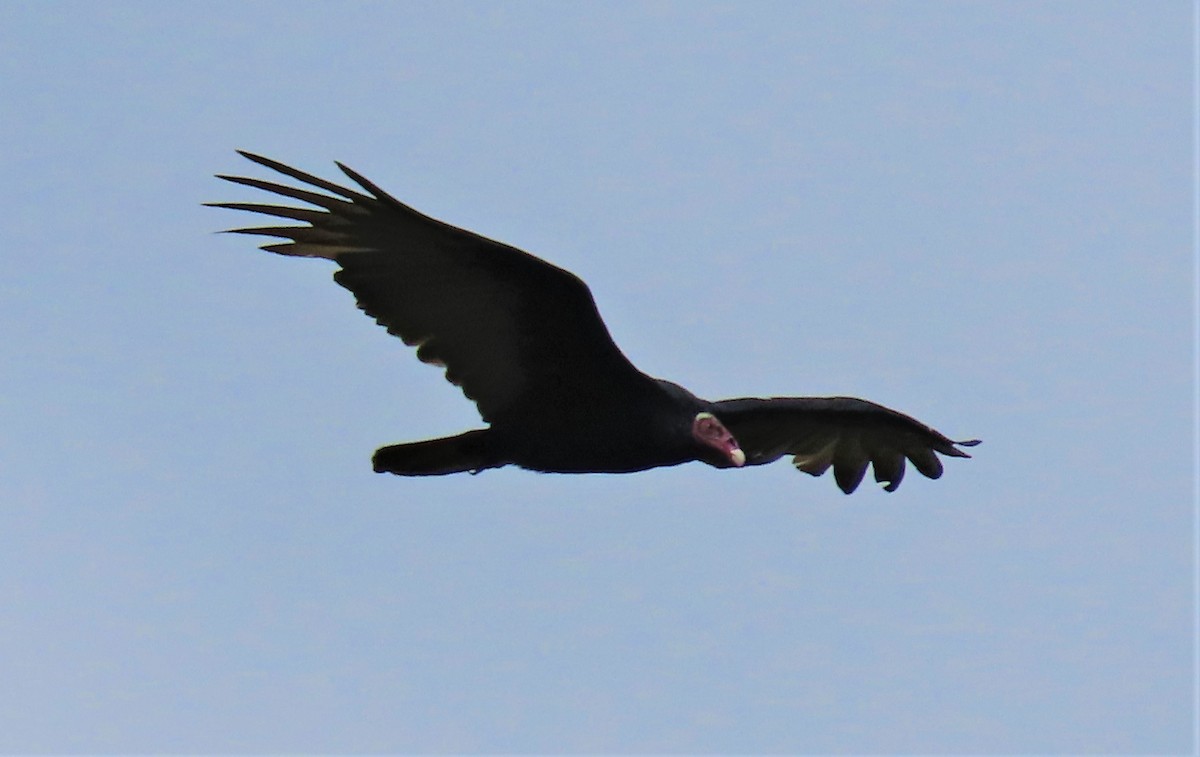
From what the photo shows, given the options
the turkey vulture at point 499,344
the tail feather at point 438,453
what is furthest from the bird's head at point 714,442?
the tail feather at point 438,453

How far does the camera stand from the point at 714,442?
9.68m

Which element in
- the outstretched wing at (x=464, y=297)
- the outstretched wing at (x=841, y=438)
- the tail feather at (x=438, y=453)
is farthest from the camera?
the outstretched wing at (x=841, y=438)

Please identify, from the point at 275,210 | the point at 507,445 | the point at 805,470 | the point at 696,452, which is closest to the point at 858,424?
the point at 805,470

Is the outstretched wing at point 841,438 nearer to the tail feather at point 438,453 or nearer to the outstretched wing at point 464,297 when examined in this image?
the outstretched wing at point 464,297

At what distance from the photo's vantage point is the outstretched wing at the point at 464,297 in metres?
8.84

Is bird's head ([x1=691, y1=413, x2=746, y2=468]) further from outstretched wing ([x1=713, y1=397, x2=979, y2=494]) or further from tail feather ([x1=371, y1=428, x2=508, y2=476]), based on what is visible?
tail feather ([x1=371, y1=428, x2=508, y2=476])

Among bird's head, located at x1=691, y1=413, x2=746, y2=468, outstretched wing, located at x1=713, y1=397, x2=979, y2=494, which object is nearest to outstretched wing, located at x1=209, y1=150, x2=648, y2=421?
bird's head, located at x1=691, y1=413, x2=746, y2=468

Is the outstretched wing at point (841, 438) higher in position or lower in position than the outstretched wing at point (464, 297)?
higher

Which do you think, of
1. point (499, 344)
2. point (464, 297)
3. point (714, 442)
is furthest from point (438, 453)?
point (714, 442)

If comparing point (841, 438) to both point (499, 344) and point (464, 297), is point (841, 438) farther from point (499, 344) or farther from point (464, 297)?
point (464, 297)

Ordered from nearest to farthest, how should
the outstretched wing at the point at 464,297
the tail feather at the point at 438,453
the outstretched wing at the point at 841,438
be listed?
the outstretched wing at the point at 464,297 → the tail feather at the point at 438,453 → the outstretched wing at the point at 841,438

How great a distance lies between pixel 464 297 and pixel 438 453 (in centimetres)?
92

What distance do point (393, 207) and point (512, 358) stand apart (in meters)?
1.17

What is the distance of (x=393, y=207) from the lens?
8.70m
